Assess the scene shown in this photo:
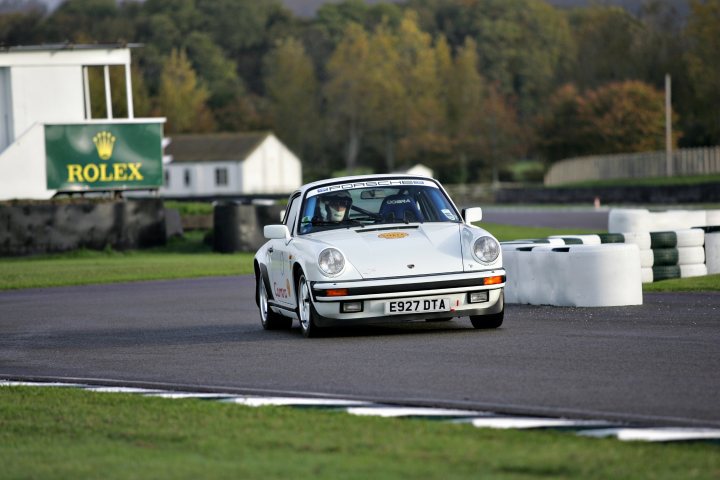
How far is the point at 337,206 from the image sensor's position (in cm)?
1373

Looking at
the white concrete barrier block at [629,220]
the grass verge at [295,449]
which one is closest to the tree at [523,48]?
the white concrete barrier block at [629,220]

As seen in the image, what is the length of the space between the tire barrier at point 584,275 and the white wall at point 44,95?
25342 millimetres

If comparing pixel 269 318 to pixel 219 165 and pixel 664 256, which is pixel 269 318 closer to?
pixel 664 256

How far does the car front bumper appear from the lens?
40.7 ft

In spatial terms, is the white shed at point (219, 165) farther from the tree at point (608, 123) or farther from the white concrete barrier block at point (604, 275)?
the white concrete barrier block at point (604, 275)

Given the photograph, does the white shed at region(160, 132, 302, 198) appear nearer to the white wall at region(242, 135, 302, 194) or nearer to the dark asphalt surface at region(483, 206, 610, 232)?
the white wall at region(242, 135, 302, 194)

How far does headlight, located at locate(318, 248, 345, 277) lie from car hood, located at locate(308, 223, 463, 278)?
0.27ft

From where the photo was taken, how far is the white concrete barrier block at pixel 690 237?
18.9m

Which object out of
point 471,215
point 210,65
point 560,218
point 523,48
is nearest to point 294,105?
point 210,65

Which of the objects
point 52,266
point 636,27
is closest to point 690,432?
point 52,266

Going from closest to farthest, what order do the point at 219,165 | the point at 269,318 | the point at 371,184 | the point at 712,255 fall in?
the point at 371,184, the point at 269,318, the point at 712,255, the point at 219,165

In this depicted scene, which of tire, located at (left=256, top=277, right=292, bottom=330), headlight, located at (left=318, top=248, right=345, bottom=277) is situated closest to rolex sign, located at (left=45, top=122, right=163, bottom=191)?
tire, located at (left=256, top=277, right=292, bottom=330)

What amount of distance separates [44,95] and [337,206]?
27363 mm

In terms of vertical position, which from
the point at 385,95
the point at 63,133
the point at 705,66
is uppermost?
the point at 385,95
